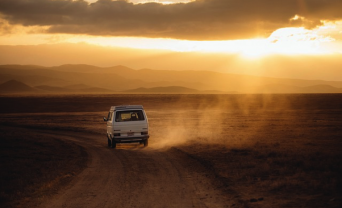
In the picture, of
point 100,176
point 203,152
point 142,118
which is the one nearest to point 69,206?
point 100,176

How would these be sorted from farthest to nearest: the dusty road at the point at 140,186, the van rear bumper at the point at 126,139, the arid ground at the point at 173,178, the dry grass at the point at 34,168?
the van rear bumper at the point at 126,139 < the dry grass at the point at 34,168 < the arid ground at the point at 173,178 < the dusty road at the point at 140,186

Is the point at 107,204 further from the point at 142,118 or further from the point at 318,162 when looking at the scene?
the point at 142,118

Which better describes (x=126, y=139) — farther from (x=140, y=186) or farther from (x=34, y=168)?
(x=140, y=186)

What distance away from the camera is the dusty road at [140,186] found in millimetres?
9898

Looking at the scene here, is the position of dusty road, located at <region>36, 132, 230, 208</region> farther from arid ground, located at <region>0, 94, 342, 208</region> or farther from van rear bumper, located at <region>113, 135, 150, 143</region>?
van rear bumper, located at <region>113, 135, 150, 143</region>

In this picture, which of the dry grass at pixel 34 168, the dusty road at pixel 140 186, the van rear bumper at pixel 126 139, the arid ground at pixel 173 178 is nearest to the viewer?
the dusty road at pixel 140 186

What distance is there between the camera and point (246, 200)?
10172mm

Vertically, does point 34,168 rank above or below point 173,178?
below

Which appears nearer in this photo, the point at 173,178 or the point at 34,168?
the point at 173,178

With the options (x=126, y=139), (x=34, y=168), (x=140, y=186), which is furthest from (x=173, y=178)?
(x=126, y=139)

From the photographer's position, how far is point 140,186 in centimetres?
1188

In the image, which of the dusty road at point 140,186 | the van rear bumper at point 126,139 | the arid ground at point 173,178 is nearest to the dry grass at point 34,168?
the arid ground at point 173,178

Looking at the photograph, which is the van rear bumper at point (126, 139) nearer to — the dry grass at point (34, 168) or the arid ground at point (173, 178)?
the arid ground at point (173, 178)

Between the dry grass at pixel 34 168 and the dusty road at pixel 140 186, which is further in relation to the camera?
the dry grass at pixel 34 168
